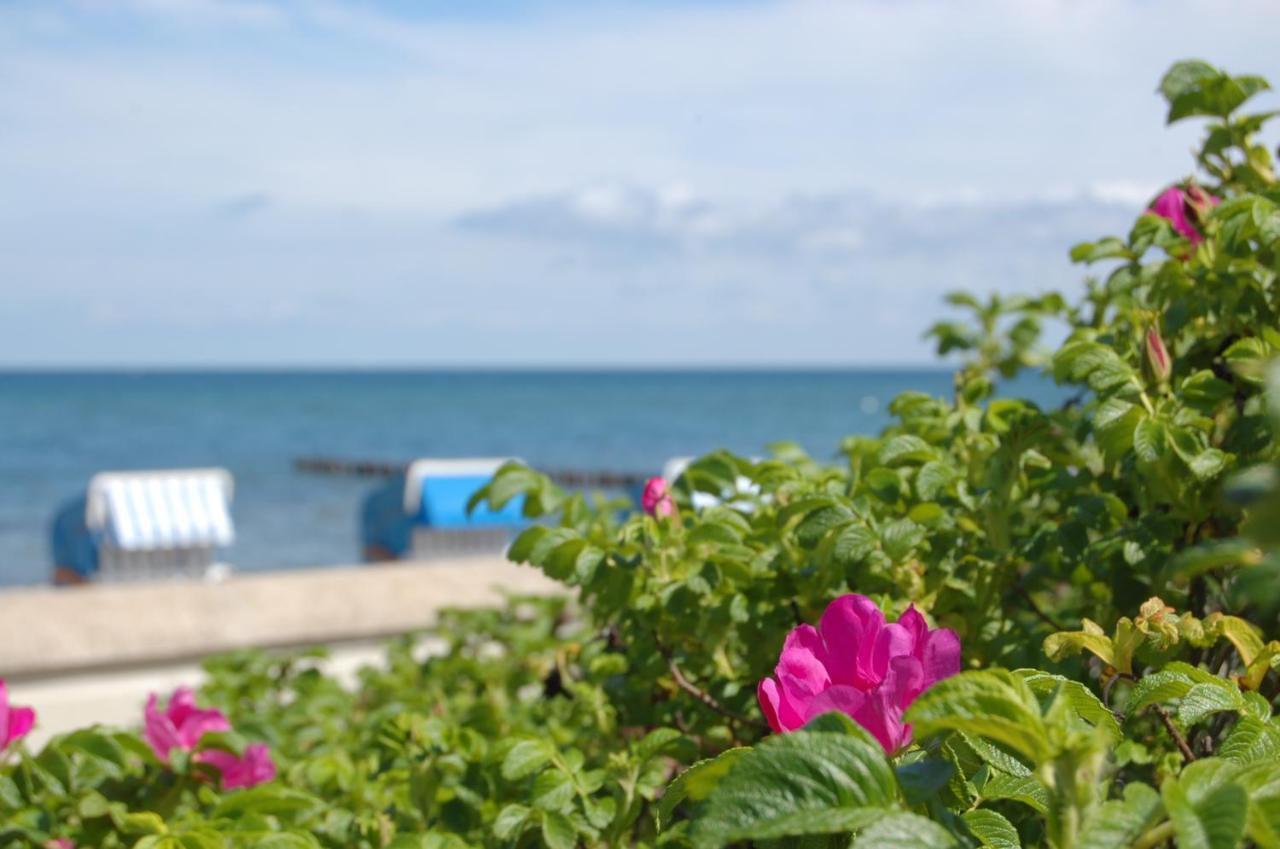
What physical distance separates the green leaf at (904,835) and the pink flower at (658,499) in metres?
0.94

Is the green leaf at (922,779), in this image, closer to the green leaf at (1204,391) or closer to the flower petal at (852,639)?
the flower petal at (852,639)

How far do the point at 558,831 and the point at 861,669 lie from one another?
1.99 feet

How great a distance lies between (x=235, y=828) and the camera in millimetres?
1539

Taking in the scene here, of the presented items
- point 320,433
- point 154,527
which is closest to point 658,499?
point 154,527

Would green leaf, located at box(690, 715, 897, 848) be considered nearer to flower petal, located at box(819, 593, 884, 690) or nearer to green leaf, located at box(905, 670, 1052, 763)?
green leaf, located at box(905, 670, 1052, 763)

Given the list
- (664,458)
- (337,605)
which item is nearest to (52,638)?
(337,605)

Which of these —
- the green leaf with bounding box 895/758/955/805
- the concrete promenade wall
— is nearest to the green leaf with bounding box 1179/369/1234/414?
the green leaf with bounding box 895/758/955/805

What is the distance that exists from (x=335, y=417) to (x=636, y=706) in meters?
66.3

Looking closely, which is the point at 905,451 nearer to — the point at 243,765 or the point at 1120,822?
the point at 1120,822

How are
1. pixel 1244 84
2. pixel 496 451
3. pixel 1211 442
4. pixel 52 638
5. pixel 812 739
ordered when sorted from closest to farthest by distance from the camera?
pixel 812 739 → pixel 1211 442 → pixel 1244 84 → pixel 52 638 → pixel 496 451

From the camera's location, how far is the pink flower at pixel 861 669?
901 millimetres

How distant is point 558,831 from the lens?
1.45m

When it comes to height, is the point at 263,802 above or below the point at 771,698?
below

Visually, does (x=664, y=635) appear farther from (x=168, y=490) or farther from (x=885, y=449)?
(x=168, y=490)
